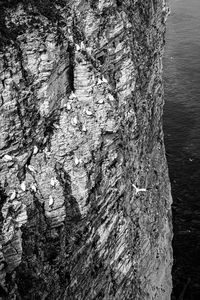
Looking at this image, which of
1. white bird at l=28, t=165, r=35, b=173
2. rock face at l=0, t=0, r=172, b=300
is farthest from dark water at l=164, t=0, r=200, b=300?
white bird at l=28, t=165, r=35, b=173

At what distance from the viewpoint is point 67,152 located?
13391 millimetres

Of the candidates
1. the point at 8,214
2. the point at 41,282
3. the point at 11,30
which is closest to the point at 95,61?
the point at 11,30

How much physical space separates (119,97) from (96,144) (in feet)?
10.4

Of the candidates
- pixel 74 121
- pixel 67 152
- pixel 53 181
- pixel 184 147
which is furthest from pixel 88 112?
pixel 184 147

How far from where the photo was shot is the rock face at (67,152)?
12133 mm

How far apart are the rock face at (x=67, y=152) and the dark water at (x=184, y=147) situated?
49.2 ft

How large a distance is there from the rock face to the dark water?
1500 centimetres

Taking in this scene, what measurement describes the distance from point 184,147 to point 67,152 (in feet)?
115

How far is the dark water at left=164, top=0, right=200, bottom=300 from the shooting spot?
3256cm

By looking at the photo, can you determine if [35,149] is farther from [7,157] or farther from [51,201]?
[51,201]

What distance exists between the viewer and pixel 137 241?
19.1 metres

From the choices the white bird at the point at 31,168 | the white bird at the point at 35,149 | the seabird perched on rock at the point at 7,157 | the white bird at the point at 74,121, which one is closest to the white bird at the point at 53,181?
the white bird at the point at 31,168

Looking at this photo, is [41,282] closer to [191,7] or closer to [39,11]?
[39,11]

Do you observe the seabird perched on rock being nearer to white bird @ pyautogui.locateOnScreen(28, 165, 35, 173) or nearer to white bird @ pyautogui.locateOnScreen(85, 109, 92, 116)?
white bird @ pyautogui.locateOnScreen(28, 165, 35, 173)
